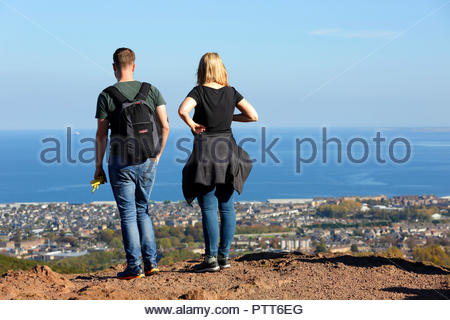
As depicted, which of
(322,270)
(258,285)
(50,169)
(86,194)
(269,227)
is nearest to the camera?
(258,285)

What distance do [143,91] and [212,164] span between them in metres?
0.91

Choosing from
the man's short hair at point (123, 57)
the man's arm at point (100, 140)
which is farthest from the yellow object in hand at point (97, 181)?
the man's short hair at point (123, 57)

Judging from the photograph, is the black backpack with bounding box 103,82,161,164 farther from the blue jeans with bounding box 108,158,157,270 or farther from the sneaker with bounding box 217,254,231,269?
the sneaker with bounding box 217,254,231,269

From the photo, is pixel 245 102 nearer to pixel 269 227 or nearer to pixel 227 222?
pixel 227 222

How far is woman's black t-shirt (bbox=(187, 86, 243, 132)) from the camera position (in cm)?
471

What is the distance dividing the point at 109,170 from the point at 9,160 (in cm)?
7116

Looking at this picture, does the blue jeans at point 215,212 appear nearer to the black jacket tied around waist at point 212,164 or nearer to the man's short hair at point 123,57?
the black jacket tied around waist at point 212,164

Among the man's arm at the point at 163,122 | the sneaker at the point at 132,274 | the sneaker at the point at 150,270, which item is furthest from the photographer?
the sneaker at the point at 150,270

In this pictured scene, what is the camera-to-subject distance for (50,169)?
222ft

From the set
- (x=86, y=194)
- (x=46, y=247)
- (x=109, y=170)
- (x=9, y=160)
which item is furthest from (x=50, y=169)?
(x=109, y=170)

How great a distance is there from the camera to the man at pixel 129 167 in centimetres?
472

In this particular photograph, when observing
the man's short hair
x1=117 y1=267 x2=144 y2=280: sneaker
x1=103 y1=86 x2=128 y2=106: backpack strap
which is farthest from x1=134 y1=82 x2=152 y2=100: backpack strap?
x1=117 y1=267 x2=144 y2=280: sneaker

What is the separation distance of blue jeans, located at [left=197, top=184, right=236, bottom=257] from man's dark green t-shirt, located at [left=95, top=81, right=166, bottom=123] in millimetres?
954

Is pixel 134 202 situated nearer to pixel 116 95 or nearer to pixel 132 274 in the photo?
pixel 132 274
